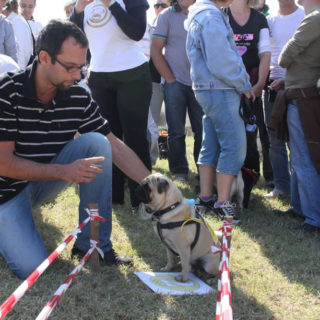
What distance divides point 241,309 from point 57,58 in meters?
1.75

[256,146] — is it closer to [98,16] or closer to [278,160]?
[278,160]

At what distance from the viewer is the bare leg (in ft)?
13.0

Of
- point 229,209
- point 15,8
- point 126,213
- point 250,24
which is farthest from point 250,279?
point 15,8

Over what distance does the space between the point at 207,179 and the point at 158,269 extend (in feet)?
4.22

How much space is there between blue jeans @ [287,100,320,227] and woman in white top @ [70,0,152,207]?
4.19 ft

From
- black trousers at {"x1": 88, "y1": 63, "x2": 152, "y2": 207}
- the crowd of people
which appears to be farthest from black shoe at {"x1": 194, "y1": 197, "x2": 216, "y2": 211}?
black trousers at {"x1": 88, "y1": 63, "x2": 152, "y2": 207}

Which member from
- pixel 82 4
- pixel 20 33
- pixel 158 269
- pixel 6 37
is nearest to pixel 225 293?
pixel 158 269

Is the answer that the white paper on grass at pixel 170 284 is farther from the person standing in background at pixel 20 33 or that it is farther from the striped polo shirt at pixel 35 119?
the person standing in background at pixel 20 33

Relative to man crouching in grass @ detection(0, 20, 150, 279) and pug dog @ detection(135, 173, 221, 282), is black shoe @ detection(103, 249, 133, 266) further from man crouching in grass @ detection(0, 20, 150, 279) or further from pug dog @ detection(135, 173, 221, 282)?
pug dog @ detection(135, 173, 221, 282)

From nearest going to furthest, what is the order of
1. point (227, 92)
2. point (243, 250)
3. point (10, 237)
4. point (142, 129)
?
point (10, 237) < point (243, 250) < point (227, 92) < point (142, 129)

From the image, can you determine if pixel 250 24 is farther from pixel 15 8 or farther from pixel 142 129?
pixel 15 8

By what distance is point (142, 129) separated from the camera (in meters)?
3.85

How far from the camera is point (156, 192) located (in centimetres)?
262

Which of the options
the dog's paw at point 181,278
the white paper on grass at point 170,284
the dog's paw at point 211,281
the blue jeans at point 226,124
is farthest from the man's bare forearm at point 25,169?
the blue jeans at point 226,124
